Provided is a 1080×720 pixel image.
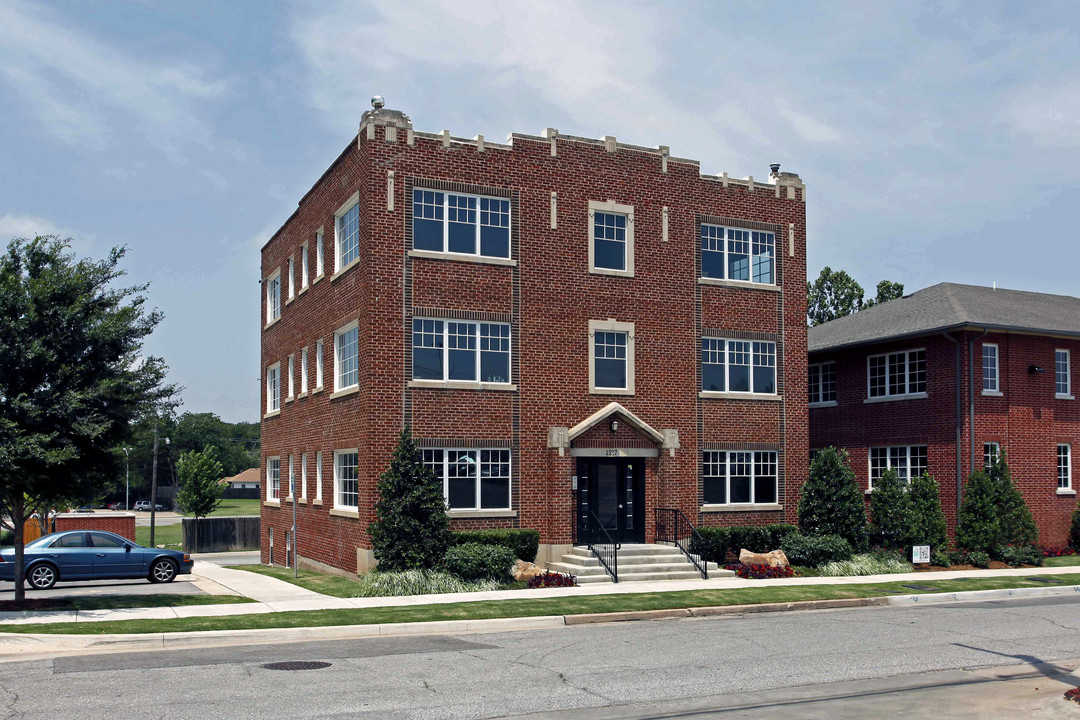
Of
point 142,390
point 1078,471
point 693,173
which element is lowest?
point 1078,471

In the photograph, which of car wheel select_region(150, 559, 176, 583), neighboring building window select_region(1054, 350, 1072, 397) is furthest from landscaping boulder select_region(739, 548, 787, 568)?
car wheel select_region(150, 559, 176, 583)

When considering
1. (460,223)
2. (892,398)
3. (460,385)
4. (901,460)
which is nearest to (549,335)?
(460,385)

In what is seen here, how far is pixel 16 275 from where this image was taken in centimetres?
1830

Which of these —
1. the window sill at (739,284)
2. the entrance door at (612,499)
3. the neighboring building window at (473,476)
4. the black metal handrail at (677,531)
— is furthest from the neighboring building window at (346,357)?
the window sill at (739,284)

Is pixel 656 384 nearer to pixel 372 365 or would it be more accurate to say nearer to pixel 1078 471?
pixel 372 365

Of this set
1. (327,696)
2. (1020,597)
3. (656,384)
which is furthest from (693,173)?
(327,696)

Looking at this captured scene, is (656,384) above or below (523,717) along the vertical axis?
above

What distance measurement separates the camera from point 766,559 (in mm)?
25812

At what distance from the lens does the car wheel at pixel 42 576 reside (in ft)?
82.2

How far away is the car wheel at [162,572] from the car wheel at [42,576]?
248 centimetres

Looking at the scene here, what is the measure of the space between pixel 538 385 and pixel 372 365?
4.30 meters

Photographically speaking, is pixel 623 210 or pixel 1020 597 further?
pixel 623 210

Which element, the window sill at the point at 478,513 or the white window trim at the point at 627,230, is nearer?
the window sill at the point at 478,513

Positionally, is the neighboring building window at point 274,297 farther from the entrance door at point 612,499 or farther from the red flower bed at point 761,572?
the red flower bed at point 761,572
